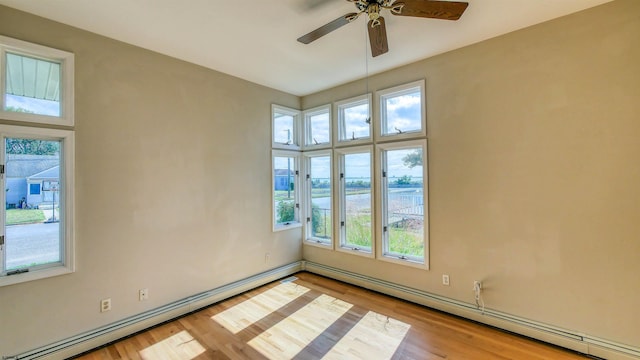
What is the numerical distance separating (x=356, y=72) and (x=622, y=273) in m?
3.39

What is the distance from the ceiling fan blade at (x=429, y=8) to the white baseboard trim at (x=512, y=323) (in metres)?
2.89

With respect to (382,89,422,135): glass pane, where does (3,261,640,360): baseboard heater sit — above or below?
below

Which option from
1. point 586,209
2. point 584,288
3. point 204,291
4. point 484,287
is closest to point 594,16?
point 586,209

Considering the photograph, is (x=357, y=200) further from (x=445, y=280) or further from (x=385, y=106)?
(x=445, y=280)

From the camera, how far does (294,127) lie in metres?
4.74

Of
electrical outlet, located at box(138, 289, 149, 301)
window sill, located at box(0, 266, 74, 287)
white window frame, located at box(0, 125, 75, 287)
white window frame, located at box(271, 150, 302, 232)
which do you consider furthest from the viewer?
white window frame, located at box(271, 150, 302, 232)

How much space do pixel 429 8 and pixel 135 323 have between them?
3923 millimetres

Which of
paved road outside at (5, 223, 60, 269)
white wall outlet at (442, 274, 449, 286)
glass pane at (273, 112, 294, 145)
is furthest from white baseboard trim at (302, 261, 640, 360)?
paved road outside at (5, 223, 60, 269)

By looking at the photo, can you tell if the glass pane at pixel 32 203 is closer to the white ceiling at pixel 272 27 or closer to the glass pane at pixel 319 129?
the white ceiling at pixel 272 27

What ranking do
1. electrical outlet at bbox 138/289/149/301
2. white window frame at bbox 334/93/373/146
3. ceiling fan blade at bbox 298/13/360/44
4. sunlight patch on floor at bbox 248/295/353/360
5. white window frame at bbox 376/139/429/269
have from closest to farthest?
ceiling fan blade at bbox 298/13/360/44
sunlight patch on floor at bbox 248/295/353/360
electrical outlet at bbox 138/289/149/301
white window frame at bbox 376/139/429/269
white window frame at bbox 334/93/373/146

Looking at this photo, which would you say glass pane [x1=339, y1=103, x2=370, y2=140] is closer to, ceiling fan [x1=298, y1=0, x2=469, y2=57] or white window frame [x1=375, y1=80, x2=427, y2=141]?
white window frame [x1=375, y1=80, x2=427, y2=141]

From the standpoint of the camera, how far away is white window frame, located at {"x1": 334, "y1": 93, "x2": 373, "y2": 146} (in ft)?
12.6

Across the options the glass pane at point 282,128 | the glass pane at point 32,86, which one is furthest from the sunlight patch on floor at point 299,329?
the glass pane at point 32,86

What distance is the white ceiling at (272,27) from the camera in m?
2.25
